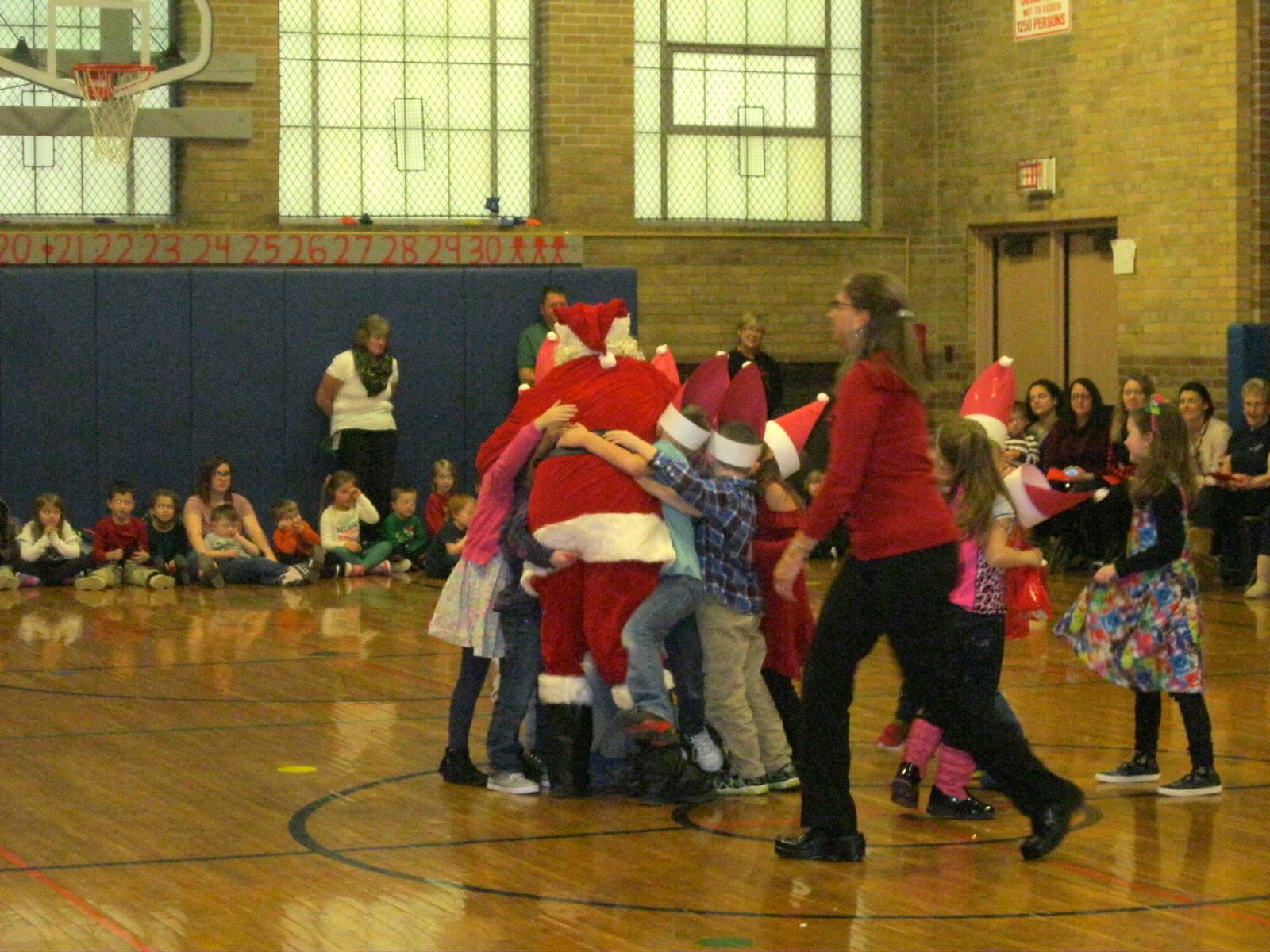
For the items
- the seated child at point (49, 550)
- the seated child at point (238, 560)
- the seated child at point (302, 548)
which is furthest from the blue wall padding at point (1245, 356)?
the seated child at point (49, 550)

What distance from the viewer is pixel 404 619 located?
460 inches

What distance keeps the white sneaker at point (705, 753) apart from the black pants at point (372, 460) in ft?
27.4

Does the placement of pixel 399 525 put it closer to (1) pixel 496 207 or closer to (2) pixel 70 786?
(1) pixel 496 207

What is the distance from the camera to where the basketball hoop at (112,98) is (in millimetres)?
14281

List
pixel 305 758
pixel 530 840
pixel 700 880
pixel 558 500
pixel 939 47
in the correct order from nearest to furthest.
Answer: pixel 700 880 < pixel 530 840 < pixel 558 500 < pixel 305 758 < pixel 939 47

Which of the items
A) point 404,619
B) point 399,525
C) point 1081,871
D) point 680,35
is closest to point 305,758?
point 1081,871

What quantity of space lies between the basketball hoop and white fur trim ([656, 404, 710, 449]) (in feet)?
28.7

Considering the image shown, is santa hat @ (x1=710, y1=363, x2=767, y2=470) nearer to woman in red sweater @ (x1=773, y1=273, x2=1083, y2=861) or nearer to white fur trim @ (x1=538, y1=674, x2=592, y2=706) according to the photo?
white fur trim @ (x1=538, y1=674, x2=592, y2=706)

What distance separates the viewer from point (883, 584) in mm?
5629

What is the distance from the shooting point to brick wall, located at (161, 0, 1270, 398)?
15.2 metres

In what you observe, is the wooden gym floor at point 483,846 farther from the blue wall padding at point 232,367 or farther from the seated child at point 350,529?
the blue wall padding at point 232,367

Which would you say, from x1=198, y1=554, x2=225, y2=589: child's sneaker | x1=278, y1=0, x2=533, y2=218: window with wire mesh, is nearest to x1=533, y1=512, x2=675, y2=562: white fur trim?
x1=198, y1=554, x2=225, y2=589: child's sneaker

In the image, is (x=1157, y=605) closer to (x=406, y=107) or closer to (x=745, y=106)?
(x=406, y=107)

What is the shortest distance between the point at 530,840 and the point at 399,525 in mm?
8405
